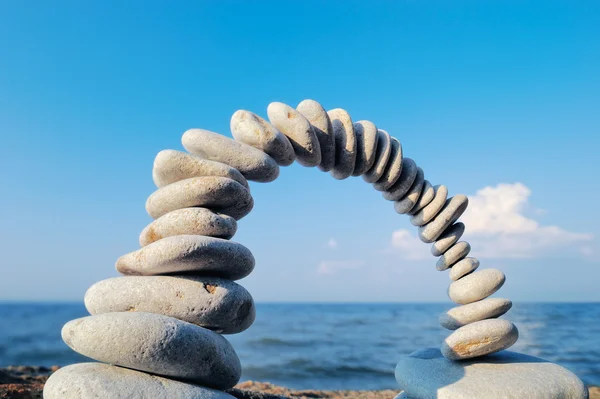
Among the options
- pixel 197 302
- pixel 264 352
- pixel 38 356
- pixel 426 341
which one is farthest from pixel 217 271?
pixel 38 356

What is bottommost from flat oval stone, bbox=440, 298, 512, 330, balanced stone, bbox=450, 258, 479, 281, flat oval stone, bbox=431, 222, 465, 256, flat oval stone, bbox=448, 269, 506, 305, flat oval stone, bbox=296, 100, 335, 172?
flat oval stone, bbox=440, 298, 512, 330

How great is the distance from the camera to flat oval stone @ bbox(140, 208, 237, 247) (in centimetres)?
333

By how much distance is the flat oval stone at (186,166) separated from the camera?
3.54 meters

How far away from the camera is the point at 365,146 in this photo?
4602mm

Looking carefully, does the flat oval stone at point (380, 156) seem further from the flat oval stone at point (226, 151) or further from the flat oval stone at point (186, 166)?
the flat oval stone at point (186, 166)

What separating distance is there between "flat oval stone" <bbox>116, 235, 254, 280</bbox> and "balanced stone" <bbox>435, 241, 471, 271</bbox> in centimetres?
232

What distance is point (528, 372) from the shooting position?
4230 mm

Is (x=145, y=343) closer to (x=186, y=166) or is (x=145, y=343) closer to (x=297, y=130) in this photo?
(x=186, y=166)

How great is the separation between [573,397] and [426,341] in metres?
15.3

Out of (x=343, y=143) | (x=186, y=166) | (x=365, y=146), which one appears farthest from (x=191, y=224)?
(x=365, y=146)

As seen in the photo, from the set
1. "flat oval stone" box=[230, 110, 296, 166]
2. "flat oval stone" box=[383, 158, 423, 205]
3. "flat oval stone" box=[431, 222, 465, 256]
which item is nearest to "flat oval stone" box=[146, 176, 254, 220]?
"flat oval stone" box=[230, 110, 296, 166]

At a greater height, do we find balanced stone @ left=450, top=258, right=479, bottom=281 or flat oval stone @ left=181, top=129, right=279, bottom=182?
flat oval stone @ left=181, top=129, right=279, bottom=182

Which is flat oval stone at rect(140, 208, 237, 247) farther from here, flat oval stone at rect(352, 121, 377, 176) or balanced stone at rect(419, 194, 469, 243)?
balanced stone at rect(419, 194, 469, 243)

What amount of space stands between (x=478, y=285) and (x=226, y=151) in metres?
2.74
